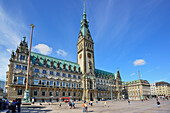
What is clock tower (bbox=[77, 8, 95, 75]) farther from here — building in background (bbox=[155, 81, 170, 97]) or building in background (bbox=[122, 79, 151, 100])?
building in background (bbox=[155, 81, 170, 97])

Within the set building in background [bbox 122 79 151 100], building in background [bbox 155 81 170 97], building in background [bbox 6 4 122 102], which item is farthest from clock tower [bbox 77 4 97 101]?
building in background [bbox 155 81 170 97]

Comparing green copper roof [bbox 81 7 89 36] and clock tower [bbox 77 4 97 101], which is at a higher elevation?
green copper roof [bbox 81 7 89 36]

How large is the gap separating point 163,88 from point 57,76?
15865 centimetres

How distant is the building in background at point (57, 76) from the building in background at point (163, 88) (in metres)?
104

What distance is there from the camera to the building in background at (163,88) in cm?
15919

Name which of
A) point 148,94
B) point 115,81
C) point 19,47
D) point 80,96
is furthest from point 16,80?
point 148,94

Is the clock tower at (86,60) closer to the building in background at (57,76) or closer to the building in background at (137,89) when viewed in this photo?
the building in background at (57,76)

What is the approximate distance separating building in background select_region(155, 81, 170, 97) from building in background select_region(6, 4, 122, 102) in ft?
342

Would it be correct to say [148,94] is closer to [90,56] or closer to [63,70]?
[90,56]

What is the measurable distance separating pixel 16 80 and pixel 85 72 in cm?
3807

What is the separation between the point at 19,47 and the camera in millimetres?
53844

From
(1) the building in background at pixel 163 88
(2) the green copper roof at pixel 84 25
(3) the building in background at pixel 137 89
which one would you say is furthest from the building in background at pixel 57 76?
(1) the building in background at pixel 163 88

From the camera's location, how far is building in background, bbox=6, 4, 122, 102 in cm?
5044

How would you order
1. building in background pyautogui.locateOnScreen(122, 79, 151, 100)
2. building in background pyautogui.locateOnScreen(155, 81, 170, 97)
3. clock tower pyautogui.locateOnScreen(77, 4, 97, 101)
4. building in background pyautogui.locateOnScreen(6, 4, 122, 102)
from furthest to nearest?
building in background pyautogui.locateOnScreen(155, 81, 170, 97), building in background pyautogui.locateOnScreen(122, 79, 151, 100), clock tower pyautogui.locateOnScreen(77, 4, 97, 101), building in background pyautogui.locateOnScreen(6, 4, 122, 102)
